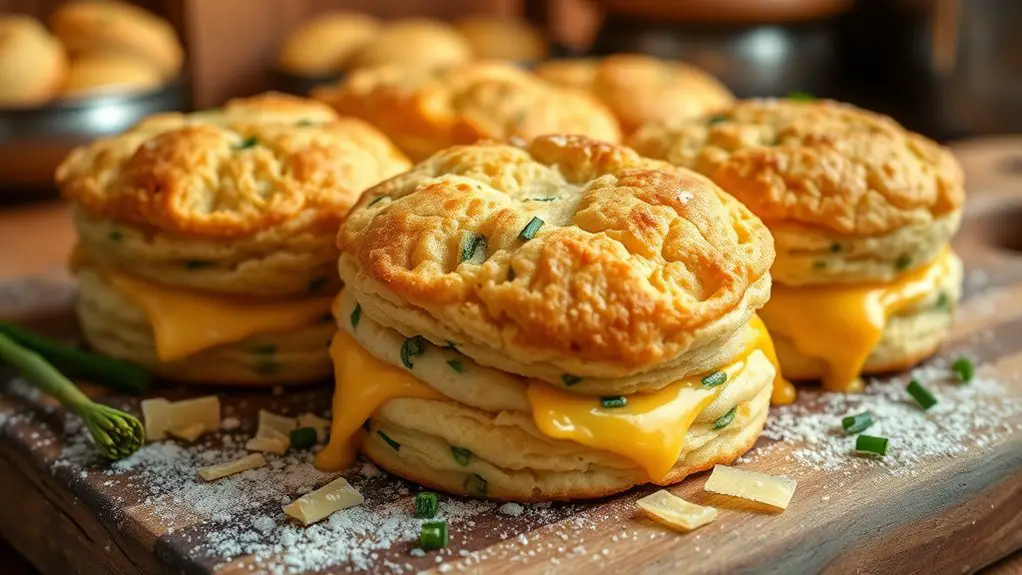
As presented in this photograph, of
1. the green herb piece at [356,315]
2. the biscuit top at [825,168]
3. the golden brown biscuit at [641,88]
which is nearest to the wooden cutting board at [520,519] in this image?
the green herb piece at [356,315]

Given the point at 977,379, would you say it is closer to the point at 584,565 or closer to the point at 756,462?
the point at 756,462

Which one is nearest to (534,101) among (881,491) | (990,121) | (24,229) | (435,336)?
(435,336)

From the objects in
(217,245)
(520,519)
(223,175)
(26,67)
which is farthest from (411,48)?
(520,519)

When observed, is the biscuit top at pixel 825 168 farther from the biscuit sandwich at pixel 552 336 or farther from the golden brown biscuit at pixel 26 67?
the golden brown biscuit at pixel 26 67

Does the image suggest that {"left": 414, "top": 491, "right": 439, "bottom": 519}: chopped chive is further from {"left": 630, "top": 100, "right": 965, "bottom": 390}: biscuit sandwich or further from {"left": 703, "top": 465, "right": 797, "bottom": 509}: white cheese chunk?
{"left": 630, "top": 100, "right": 965, "bottom": 390}: biscuit sandwich

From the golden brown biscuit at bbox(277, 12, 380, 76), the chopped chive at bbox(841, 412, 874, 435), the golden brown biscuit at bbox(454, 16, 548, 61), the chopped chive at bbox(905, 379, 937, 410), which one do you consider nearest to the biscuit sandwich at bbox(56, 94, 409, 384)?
the chopped chive at bbox(841, 412, 874, 435)

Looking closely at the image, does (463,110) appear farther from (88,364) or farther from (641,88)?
(88,364)
